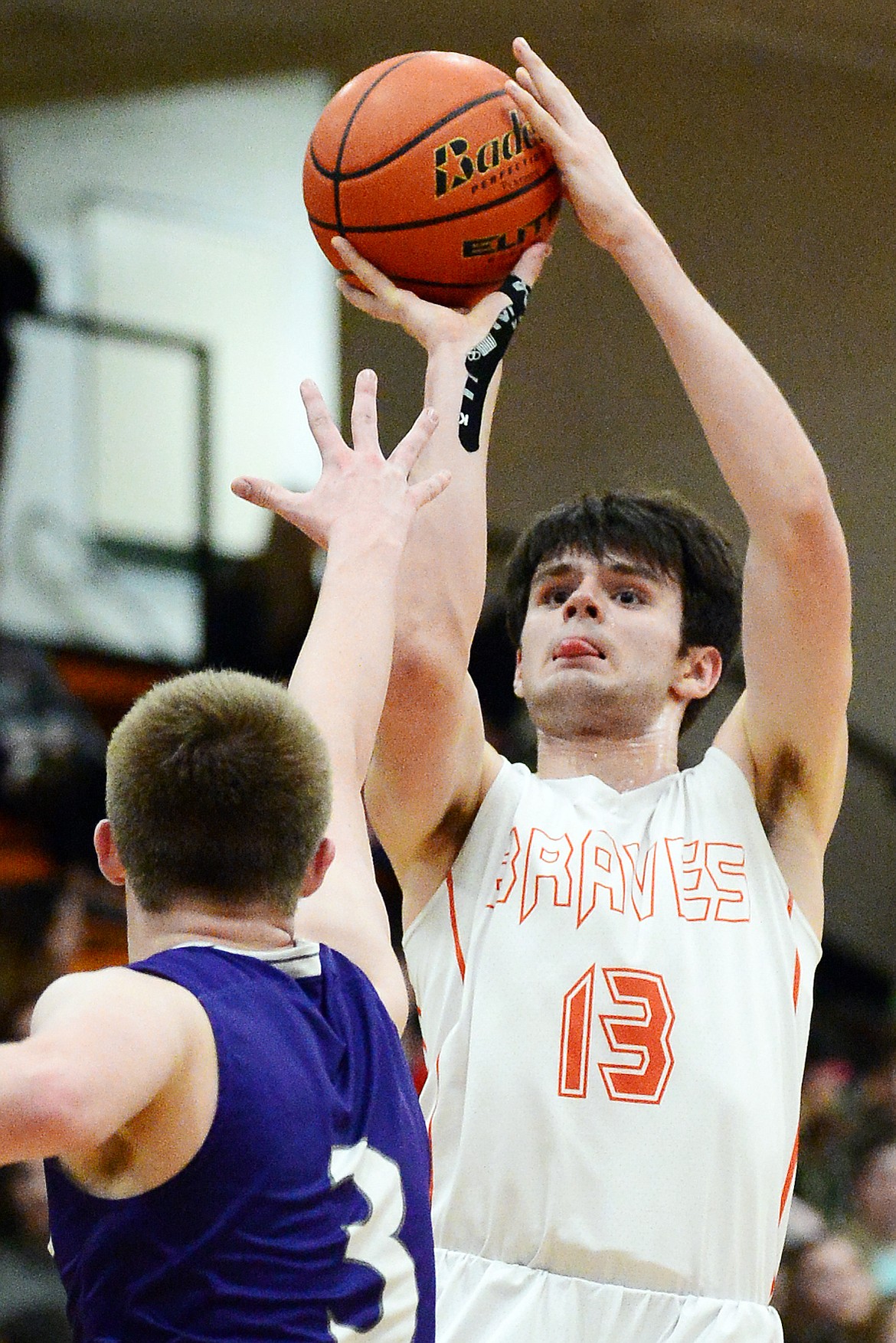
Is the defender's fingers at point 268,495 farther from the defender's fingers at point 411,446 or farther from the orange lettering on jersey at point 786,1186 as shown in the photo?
the orange lettering on jersey at point 786,1186

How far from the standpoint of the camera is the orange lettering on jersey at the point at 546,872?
121 inches

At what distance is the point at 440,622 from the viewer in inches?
121

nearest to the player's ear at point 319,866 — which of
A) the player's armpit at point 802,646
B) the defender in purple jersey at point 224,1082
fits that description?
the defender in purple jersey at point 224,1082

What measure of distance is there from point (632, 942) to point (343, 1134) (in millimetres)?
1214

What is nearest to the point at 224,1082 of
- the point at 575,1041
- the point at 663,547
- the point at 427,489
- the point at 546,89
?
the point at 427,489

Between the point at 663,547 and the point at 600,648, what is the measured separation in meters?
0.28

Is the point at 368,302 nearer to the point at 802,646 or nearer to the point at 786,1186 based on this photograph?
the point at 802,646

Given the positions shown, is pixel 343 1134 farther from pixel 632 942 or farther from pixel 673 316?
pixel 673 316

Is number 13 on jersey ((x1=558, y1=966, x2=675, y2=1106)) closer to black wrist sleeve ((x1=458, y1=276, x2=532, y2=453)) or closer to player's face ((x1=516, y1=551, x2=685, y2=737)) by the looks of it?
player's face ((x1=516, y1=551, x2=685, y2=737))

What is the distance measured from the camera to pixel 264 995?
185 centimetres

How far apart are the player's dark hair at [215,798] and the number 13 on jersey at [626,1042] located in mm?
1171

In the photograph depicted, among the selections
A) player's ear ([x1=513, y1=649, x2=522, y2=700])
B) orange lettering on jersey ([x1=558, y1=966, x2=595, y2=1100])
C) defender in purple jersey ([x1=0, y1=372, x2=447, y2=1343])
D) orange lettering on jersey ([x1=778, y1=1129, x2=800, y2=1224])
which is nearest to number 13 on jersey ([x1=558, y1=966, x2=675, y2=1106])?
orange lettering on jersey ([x1=558, y1=966, x2=595, y2=1100])

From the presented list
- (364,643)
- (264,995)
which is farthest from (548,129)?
(264,995)

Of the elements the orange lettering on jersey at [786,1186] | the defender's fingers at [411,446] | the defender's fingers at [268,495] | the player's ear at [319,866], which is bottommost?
the orange lettering on jersey at [786,1186]
